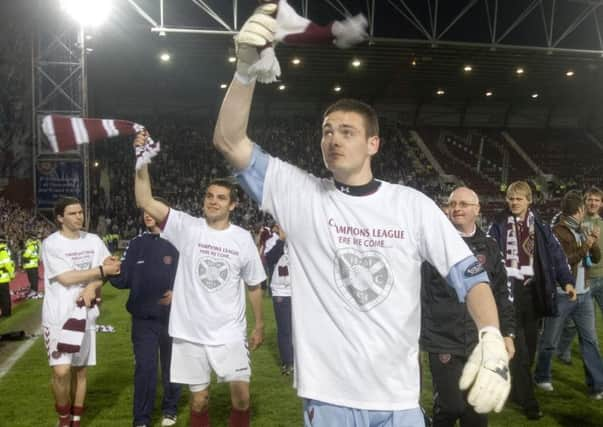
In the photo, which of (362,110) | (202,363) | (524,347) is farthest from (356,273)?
(524,347)

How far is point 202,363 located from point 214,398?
2.48 m

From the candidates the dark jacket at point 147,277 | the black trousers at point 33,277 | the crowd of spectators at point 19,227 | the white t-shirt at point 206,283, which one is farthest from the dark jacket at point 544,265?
the crowd of spectators at point 19,227

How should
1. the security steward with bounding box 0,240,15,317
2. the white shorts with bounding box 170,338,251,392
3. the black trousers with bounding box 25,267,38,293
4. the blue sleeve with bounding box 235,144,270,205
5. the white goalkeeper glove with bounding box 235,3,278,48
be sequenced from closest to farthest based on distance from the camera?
the white goalkeeper glove with bounding box 235,3,278,48 → the blue sleeve with bounding box 235,144,270,205 → the white shorts with bounding box 170,338,251,392 → the security steward with bounding box 0,240,15,317 → the black trousers with bounding box 25,267,38,293

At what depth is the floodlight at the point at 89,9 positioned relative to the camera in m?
15.9

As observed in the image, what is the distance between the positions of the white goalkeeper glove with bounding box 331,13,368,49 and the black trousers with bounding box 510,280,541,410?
4.07 m

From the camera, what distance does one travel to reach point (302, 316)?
281 centimetres

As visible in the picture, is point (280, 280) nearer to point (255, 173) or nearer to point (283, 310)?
point (283, 310)

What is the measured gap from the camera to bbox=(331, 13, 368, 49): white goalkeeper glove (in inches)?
105

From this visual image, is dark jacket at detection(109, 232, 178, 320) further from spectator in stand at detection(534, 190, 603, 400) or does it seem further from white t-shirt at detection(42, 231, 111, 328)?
spectator in stand at detection(534, 190, 603, 400)

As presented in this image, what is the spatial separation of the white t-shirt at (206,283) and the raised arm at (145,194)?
3.8 inches

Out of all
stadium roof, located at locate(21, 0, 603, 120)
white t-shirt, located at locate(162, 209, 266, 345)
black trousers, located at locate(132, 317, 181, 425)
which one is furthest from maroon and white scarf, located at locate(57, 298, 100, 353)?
stadium roof, located at locate(21, 0, 603, 120)

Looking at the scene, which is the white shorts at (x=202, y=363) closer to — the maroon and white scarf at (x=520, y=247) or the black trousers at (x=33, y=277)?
the maroon and white scarf at (x=520, y=247)

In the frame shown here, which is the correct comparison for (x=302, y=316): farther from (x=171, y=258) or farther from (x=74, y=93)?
(x=74, y=93)

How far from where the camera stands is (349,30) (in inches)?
107
